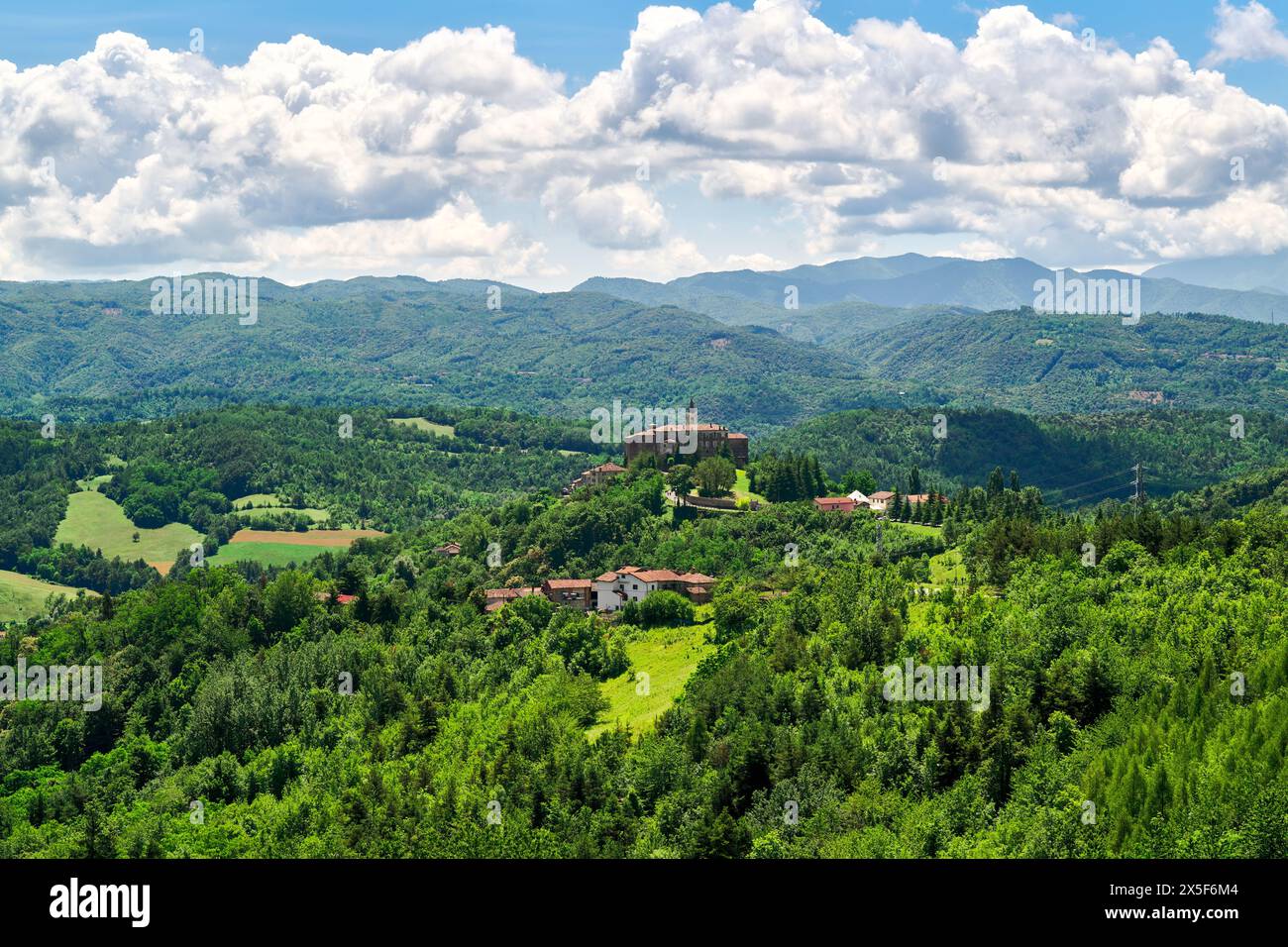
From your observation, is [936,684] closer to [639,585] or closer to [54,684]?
[639,585]

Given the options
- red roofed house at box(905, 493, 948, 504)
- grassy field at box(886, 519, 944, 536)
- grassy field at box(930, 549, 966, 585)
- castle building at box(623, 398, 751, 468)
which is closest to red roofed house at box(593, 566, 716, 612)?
grassy field at box(930, 549, 966, 585)

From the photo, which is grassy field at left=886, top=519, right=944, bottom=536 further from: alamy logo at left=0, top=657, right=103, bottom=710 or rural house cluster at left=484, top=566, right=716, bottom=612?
alamy logo at left=0, top=657, right=103, bottom=710

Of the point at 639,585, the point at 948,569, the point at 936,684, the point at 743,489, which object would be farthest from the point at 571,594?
the point at 936,684

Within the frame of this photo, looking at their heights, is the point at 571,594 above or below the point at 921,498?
below
